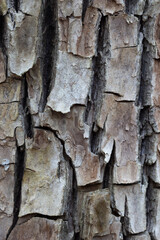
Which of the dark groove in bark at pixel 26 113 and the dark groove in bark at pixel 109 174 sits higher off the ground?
the dark groove in bark at pixel 26 113

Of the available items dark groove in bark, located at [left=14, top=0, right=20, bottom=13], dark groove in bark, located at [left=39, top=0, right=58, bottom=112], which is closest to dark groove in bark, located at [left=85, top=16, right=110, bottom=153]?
dark groove in bark, located at [left=39, top=0, right=58, bottom=112]

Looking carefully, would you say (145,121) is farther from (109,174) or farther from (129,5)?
(129,5)

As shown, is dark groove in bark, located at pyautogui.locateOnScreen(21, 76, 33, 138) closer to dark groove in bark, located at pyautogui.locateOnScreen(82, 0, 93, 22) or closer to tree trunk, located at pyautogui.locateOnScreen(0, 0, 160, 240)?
tree trunk, located at pyautogui.locateOnScreen(0, 0, 160, 240)

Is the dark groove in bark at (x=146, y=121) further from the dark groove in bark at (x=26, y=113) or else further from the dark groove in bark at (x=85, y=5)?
the dark groove in bark at (x=26, y=113)

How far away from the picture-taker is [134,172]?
792 mm

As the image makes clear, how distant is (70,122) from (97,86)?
0.11m

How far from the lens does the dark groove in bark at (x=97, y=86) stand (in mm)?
784

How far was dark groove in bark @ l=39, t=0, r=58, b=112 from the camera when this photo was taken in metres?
0.77

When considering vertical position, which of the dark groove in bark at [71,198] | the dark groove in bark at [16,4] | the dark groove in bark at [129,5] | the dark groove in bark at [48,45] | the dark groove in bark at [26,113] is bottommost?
the dark groove in bark at [71,198]

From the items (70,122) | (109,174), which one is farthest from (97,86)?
(109,174)

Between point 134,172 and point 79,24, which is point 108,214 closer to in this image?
point 134,172

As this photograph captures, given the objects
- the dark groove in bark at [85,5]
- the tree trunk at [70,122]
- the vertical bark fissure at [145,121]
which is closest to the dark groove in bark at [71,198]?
the tree trunk at [70,122]

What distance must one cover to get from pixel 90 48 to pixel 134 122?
215 millimetres

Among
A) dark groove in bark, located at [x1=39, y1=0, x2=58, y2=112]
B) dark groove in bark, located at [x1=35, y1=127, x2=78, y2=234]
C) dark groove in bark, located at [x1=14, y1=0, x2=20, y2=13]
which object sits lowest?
dark groove in bark, located at [x1=35, y1=127, x2=78, y2=234]
